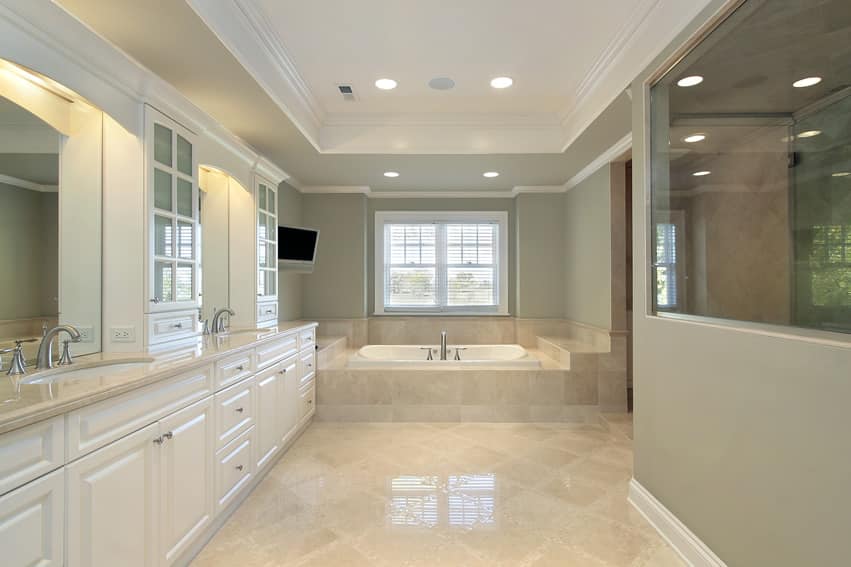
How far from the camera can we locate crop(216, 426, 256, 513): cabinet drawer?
7.69 feet

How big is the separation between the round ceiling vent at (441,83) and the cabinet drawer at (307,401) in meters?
2.63

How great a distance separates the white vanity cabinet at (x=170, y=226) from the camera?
2352mm

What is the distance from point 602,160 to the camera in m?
4.35

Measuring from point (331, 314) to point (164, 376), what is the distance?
150 inches

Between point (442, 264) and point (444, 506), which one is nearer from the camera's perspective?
point (444, 506)

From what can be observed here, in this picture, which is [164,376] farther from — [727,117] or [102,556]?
[727,117]

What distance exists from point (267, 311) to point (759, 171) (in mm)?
3607

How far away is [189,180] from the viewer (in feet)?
8.97

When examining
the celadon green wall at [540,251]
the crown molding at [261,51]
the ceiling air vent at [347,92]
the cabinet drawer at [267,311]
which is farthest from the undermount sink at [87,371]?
the celadon green wall at [540,251]

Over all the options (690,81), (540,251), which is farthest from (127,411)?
(540,251)

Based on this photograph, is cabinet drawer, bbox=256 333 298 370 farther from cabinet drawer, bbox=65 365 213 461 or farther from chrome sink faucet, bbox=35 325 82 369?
chrome sink faucet, bbox=35 325 82 369

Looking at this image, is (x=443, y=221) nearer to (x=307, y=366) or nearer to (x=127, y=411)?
(x=307, y=366)

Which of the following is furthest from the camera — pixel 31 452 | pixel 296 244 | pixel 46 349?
pixel 296 244

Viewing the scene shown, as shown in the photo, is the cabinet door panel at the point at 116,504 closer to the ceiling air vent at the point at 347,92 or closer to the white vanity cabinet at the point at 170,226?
the white vanity cabinet at the point at 170,226
